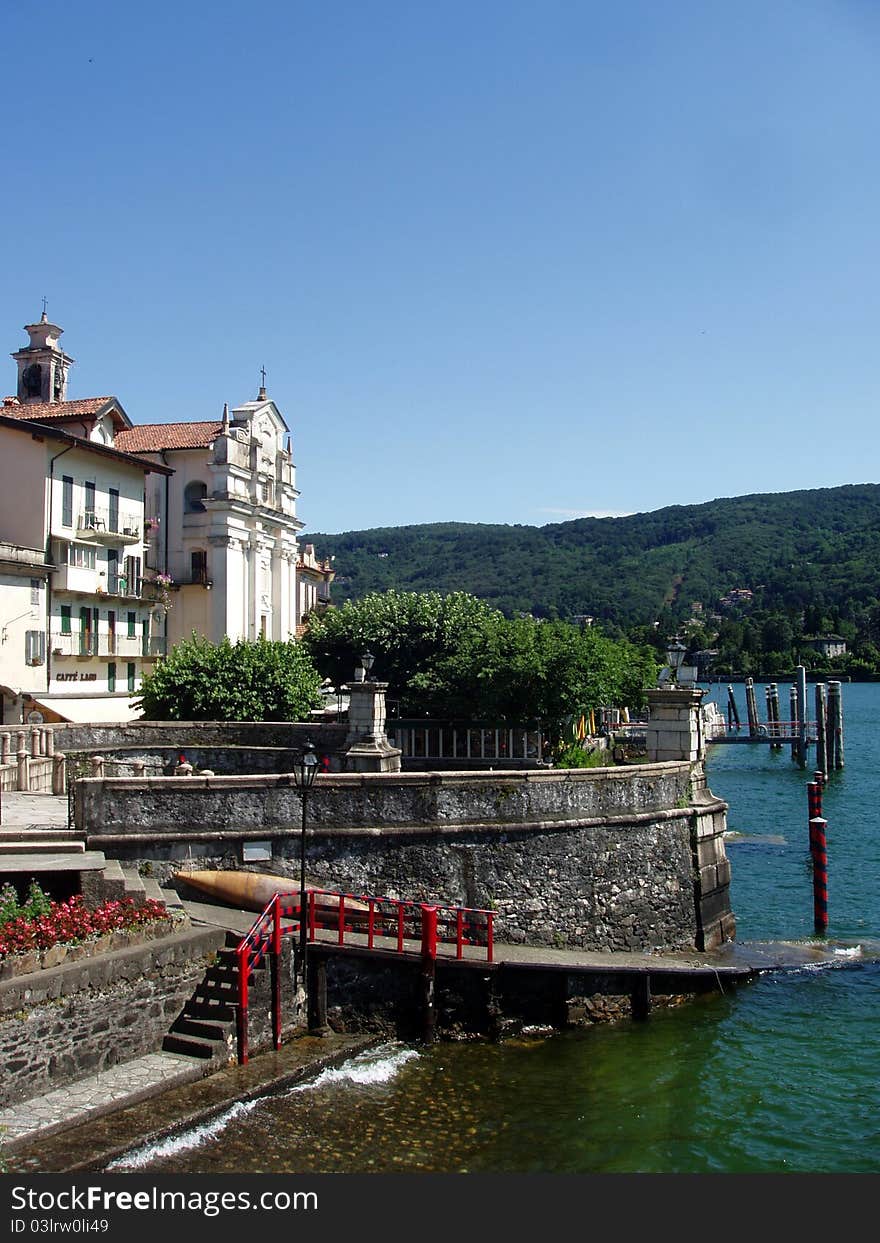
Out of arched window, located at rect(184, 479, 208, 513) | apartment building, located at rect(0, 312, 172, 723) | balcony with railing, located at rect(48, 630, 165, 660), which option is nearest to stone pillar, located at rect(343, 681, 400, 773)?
apartment building, located at rect(0, 312, 172, 723)

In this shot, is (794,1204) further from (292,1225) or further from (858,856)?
(858,856)

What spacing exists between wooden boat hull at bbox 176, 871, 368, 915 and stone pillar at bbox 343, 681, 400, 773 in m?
7.66

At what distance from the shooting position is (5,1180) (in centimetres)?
1168

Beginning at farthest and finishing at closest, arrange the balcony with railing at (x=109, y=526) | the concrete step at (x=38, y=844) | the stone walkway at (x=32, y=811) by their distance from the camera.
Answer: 1. the balcony with railing at (x=109, y=526)
2. the stone walkway at (x=32, y=811)
3. the concrete step at (x=38, y=844)

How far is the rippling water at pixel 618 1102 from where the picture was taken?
13.8m

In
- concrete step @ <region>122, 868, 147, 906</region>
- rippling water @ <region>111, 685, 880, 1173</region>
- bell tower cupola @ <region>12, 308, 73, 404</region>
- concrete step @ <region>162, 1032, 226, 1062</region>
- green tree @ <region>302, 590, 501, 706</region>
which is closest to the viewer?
rippling water @ <region>111, 685, 880, 1173</region>

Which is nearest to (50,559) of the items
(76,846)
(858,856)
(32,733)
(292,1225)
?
(32,733)

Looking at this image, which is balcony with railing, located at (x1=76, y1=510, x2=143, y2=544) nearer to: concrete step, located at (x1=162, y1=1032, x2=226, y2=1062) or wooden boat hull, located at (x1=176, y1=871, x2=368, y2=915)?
wooden boat hull, located at (x1=176, y1=871, x2=368, y2=915)

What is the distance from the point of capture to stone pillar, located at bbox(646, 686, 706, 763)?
2370cm

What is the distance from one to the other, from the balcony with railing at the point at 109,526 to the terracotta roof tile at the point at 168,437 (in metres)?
8.06

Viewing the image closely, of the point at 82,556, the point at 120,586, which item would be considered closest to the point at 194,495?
the point at 120,586

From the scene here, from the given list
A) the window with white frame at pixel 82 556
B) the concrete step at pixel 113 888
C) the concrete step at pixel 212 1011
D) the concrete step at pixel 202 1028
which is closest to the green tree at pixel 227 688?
the window with white frame at pixel 82 556

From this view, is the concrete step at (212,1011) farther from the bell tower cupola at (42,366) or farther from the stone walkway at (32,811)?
the bell tower cupola at (42,366)

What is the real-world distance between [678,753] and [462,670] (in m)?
12.3
